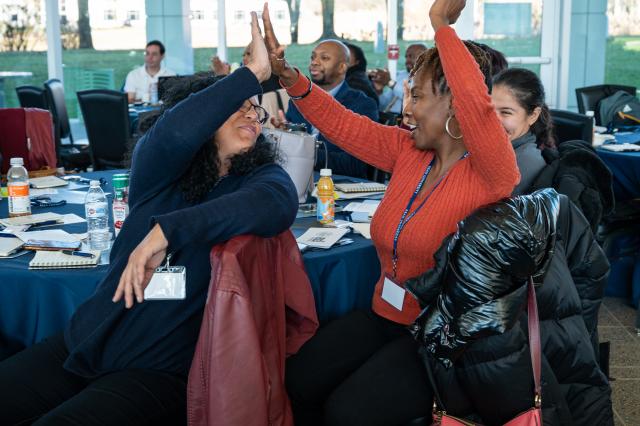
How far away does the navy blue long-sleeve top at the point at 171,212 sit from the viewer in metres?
1.72

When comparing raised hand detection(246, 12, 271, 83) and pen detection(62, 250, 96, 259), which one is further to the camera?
pen detection(62, 250, 96, 259)

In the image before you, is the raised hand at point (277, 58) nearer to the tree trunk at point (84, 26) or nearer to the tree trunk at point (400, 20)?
the tree trunk at point (400, 20)

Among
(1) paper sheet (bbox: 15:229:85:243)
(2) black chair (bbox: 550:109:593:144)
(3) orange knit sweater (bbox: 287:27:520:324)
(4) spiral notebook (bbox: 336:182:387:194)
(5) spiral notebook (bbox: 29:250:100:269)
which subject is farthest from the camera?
(2) black chair (bbox: 550:109:593:144)

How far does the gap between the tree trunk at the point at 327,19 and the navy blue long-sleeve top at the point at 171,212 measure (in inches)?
376

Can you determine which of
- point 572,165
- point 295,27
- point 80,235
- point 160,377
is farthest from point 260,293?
point 295,27

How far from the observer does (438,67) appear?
2064 millimetres

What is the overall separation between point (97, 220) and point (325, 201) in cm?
80

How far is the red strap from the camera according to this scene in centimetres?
167

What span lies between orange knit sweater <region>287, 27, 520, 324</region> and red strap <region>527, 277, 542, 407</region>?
0.36 metres

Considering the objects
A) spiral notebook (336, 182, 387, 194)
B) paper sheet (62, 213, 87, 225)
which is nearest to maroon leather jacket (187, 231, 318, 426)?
paper sheet (62, 213, 87, 225)

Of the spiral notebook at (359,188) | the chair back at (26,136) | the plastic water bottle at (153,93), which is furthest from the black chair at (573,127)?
the plastic water bottle at (153,93)

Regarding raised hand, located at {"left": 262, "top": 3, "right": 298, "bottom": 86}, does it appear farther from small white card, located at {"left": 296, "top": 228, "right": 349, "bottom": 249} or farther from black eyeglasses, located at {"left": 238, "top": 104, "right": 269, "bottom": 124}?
small white card, located at {"left": 296, "top": 228, "right": 349, "bottom": 249}

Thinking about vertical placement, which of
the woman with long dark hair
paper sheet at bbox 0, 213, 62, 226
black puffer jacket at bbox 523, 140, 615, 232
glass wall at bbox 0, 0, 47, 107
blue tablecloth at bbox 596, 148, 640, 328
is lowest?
blue tablecloth at bbox 596, 148, 640, 328

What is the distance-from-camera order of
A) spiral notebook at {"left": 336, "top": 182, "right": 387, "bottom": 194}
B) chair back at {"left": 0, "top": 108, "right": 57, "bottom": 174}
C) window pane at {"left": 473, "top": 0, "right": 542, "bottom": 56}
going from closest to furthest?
spiral notebook at {"left": 336, "top": 182, "right": 387, "bottom": 194}
chair back at {"left": 0, "top": 108, "right": 57, "bottom": 174}
window pane at {"left": 473, "top": 0, "right": 542, "bottom": 56}
